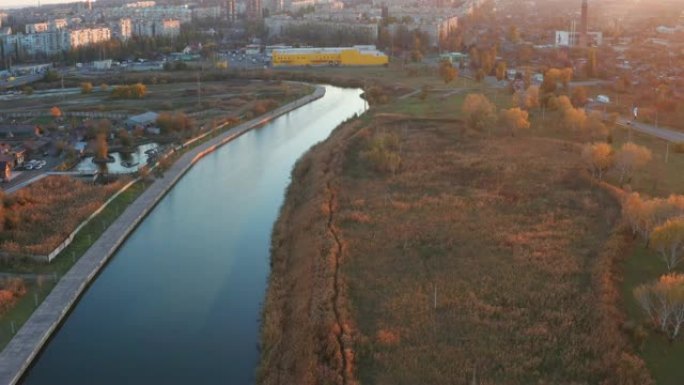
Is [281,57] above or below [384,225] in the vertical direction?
above

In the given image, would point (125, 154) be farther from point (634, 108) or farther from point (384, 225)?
point (634, 108)

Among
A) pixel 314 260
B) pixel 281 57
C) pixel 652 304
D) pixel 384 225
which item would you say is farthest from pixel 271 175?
pixel 281 57

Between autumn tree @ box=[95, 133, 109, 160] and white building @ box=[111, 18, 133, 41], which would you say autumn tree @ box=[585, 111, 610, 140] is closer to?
autumn tree @ box=[95, 133, 109, 160]

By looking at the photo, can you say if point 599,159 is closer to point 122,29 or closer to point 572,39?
point 572,39

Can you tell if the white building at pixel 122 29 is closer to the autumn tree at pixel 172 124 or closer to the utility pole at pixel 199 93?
the utility pole at pixel 199 93

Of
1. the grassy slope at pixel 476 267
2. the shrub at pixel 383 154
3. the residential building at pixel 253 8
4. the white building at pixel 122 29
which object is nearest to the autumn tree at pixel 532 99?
the grassy slope at pixel 476 267
